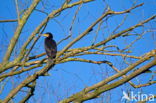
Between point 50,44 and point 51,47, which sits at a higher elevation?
point 50,44

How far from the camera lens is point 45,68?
4199 millimetres

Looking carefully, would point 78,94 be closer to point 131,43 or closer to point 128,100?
point 128,100

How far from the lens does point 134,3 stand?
14.0 ft

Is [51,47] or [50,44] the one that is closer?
[51,47]

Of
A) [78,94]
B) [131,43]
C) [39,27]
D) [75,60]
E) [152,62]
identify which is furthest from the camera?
[75,60]

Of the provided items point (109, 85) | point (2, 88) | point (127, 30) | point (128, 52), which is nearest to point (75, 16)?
point (127, 30)

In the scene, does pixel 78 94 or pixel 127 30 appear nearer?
pixel 78 94

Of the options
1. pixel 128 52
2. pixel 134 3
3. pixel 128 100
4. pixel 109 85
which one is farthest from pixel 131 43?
pixel 109 85

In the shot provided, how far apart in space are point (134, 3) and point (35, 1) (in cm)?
151

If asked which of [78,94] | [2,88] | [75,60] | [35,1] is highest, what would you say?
[35,1]

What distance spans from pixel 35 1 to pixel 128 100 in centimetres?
201

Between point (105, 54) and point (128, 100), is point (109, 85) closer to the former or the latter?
point (128, 100)

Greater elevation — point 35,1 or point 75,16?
point 35,1

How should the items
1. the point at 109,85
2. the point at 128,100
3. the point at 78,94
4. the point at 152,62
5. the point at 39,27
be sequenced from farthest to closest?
the point at 39,27, the point at 128,100, the point at 78,94, the point at 109,85, the point at 152,62
